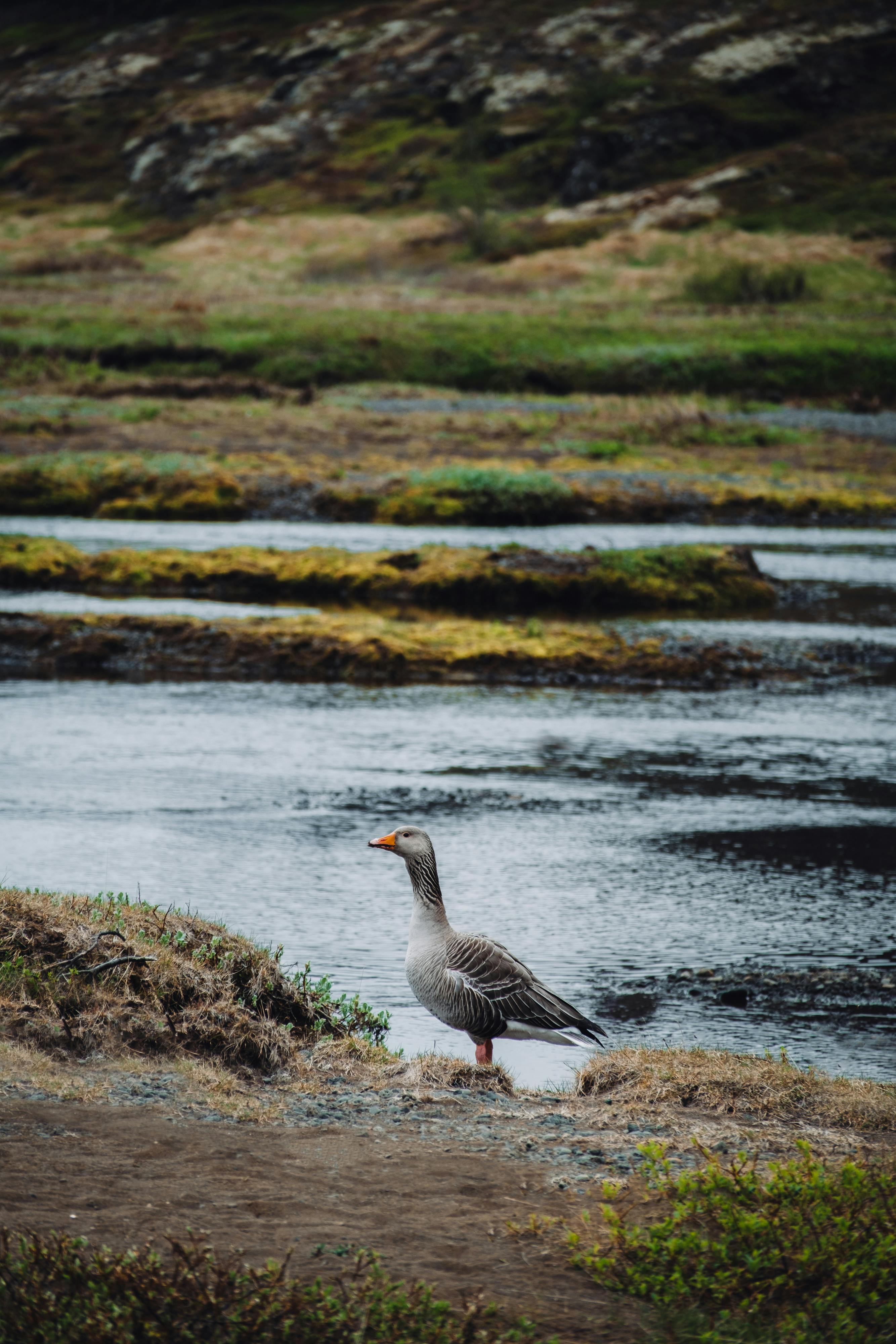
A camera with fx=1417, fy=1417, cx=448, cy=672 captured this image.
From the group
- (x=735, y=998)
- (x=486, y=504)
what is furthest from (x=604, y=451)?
(x=735, y=998)

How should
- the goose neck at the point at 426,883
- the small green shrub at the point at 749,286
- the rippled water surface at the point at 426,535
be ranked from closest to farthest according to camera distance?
the goose neck at the point at 426,883, the rippled water surface at the point at 426,535, the small green shrub at the point at 749,286

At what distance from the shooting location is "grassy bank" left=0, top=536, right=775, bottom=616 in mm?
25375

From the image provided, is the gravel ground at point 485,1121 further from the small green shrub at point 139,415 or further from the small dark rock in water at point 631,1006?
the small green shrub at point 139,415

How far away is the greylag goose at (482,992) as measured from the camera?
24.8ft

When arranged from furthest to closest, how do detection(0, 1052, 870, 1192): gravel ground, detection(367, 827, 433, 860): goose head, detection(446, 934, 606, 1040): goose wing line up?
detection(367, 827, 433, 860): goose head < detection(446, 934, 606, 1040): goose wing < detection(0, 1052, 870, 1192): gravel ground

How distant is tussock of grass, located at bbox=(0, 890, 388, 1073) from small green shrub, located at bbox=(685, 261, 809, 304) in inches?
2854

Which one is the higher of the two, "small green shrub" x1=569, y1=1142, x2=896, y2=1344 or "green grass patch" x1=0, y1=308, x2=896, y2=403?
"small green shrub" x1=569, y1=1142, x2=896, y2=1344

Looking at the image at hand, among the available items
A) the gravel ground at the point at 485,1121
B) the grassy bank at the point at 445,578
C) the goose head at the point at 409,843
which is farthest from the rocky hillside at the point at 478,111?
the gravel ground at the point at 485,1121

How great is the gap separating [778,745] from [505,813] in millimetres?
4541

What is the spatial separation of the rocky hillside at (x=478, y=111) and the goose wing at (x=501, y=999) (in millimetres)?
93634

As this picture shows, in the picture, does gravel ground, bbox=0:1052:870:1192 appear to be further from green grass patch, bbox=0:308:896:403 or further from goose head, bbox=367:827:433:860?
green grass patch, bbox=0:308:896:403

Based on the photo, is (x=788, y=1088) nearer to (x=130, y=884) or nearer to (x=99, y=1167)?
(x=99, y=1167)

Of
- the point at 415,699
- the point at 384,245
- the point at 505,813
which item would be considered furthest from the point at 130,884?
the point at 384,245

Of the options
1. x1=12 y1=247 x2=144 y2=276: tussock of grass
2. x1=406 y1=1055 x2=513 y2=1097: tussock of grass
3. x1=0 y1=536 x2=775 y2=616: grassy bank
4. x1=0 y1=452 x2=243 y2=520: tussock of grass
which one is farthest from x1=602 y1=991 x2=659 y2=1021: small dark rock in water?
x1=12 y1=247 x2=144 y2=276: tussock of grass
